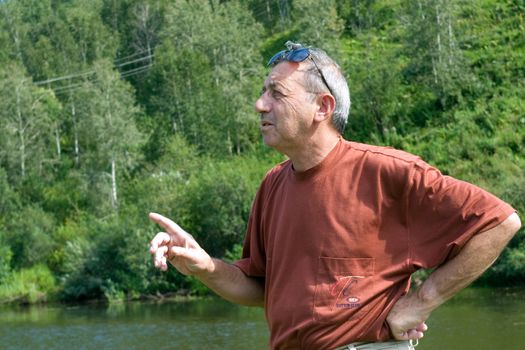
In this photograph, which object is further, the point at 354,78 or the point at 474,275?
the point at 354,78

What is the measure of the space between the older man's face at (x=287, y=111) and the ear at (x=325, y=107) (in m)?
0.02

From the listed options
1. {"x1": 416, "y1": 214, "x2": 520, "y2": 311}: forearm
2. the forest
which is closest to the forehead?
{"x1": 416, "y1": 214, "x2": 520, "y2": 311}: forearm

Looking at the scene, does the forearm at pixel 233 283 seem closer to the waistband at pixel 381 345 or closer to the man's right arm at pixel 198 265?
the man's right arm at pixel 198 265

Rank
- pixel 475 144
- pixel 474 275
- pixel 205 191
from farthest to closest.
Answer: pixel 205 191 < pixel 475 144 < pixel 474 275

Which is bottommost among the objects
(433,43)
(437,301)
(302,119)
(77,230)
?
(77,230)

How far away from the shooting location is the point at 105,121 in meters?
48.2

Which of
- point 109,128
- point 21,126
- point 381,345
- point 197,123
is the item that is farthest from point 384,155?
point 21,126

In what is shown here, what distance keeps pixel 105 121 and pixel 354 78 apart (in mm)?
12551

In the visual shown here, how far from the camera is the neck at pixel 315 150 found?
368 centimetres

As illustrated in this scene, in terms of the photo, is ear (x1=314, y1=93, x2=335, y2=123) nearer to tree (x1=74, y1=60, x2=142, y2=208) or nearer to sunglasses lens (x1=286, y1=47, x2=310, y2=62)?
sunglasses lens (x1=286, y1=47, x2=310, y2=62)

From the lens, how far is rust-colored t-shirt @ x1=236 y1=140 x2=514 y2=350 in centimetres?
343

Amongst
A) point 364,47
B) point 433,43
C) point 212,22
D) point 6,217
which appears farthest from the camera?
point 212,22

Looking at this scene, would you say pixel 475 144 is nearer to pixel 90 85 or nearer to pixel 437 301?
pixel 90 85

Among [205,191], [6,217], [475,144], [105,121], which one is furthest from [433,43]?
[6,217]
